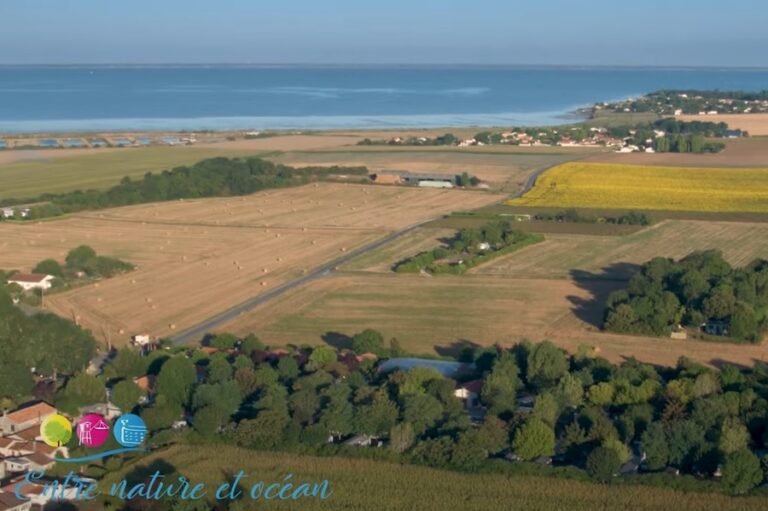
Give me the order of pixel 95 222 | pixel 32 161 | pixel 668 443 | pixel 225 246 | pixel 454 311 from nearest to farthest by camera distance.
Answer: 1. pixel 668 443
2. pixel 454 311
3. pixel 225 246
4. pixel 95 222
5. pixel 32 161

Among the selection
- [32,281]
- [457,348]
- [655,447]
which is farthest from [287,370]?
[32,281]

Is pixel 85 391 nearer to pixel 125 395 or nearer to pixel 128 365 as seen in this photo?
pixel 125 395

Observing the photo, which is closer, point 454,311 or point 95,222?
point 454,311

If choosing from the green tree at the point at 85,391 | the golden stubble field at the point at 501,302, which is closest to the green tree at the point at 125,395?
the green tree at the point at 85,391

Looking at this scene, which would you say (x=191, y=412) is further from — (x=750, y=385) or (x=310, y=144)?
(x=310, y=144)

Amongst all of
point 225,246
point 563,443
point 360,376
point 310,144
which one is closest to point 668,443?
point 563,443

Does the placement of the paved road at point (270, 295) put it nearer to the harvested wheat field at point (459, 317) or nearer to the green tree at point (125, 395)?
the harvested wheat field at point (459, 317)

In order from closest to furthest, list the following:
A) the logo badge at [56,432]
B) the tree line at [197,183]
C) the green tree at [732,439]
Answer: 1. the green tree at [732,439]
2. the logo badge at [56,432]
3. the tree line at [197,183]
